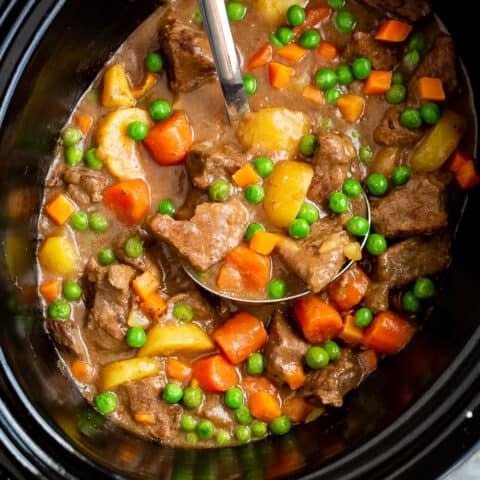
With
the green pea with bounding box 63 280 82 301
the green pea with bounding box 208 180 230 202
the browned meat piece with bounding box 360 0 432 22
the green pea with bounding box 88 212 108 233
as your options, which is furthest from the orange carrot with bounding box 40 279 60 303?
the browned meat piece with bounding box 360 0 432 22

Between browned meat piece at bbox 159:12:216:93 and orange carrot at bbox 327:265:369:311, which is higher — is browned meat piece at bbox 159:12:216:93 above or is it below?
above

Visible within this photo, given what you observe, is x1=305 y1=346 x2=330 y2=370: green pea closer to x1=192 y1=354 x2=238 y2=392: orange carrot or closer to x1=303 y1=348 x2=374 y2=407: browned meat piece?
x1=303 y1=348 x2=374 y2=407: browned meat piece

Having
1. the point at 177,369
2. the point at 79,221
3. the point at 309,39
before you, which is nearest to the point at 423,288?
the point at 177,369

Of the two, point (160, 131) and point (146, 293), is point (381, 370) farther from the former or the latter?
point (160, 131)

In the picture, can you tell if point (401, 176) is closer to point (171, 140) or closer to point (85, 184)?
point (171, 140)

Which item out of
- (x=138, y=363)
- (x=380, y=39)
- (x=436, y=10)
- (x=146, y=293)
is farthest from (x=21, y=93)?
(x=436, y=10)

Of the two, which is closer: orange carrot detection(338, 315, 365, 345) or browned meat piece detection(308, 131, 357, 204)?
browned meat piece detection(308, 131, 357, 204)
